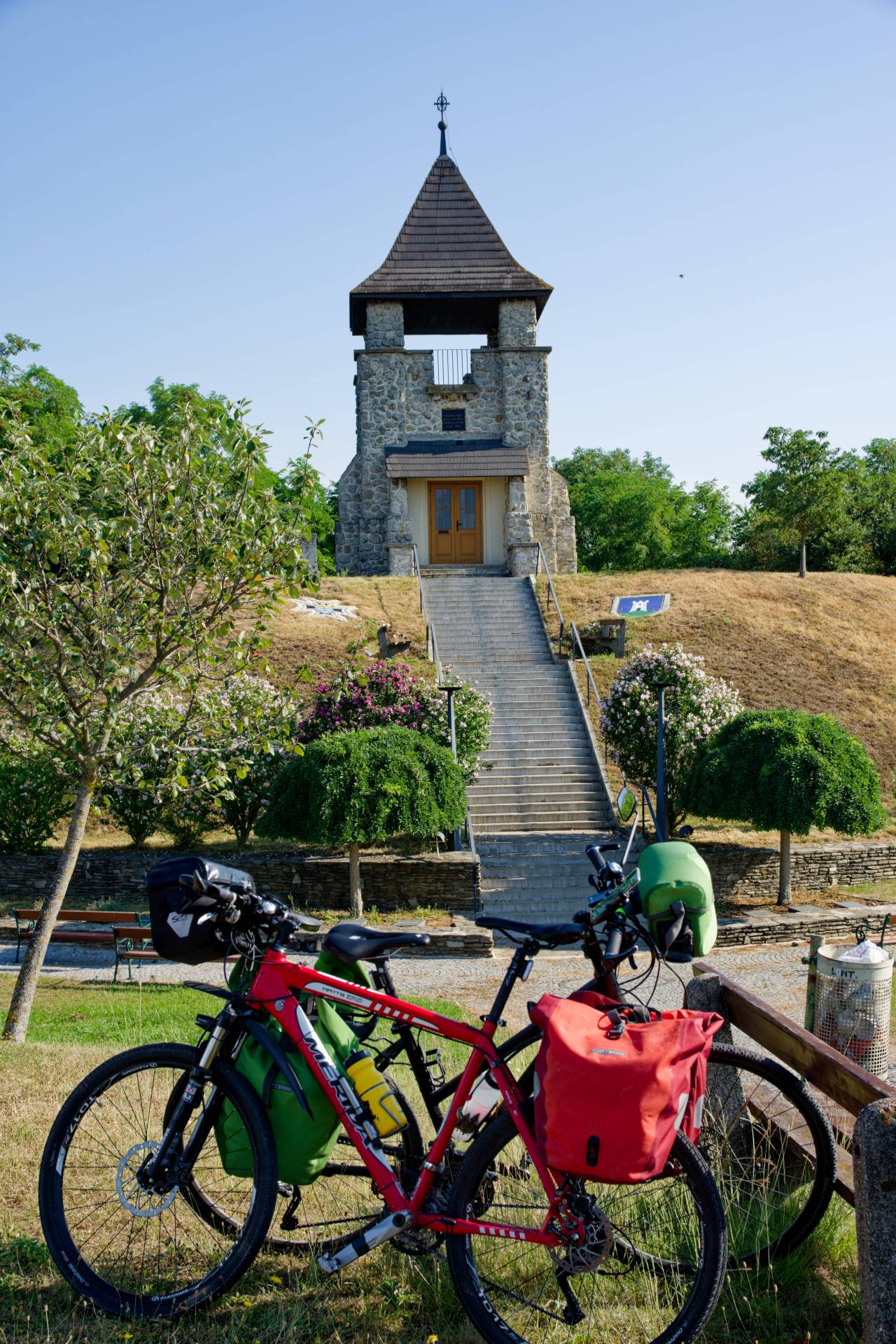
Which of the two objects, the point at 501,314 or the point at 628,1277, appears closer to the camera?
the point at 628,1277

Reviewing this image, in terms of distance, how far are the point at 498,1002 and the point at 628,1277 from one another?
3.04 ft

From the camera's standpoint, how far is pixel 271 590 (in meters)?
9.03

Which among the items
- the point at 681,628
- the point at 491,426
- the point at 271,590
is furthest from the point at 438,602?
the point at 271,590

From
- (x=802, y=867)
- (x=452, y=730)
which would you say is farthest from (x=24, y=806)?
(x=802, y=867)

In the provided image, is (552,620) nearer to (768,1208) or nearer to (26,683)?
(26,683)

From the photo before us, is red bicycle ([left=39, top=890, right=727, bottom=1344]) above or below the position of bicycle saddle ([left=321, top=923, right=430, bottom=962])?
below

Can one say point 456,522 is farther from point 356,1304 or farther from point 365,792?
point 356,1304

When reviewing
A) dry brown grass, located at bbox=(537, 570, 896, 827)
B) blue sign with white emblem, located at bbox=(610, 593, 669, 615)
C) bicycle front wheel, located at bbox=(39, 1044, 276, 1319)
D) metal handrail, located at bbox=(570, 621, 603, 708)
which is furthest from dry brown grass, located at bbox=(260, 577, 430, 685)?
bicycle front wheel, located at bbox=(39, 1044, 276, 1319)

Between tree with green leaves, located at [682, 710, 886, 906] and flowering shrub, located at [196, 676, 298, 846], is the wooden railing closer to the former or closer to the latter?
flowering shrub, located at [196, 676, 298, 846]

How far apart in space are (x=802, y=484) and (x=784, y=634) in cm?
550

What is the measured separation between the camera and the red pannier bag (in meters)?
2.73

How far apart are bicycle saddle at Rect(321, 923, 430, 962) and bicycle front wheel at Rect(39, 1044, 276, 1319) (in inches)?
18.2

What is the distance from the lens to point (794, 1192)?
352cm

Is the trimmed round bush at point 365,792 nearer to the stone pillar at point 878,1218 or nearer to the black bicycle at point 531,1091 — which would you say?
the black bicycle at point 531,1091
